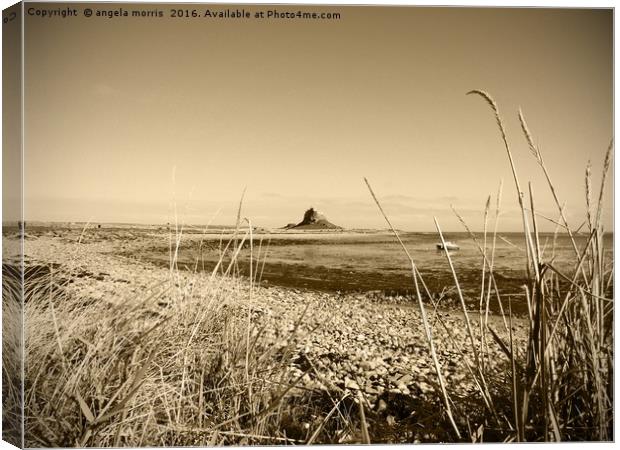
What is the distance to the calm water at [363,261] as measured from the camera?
2.73 meters

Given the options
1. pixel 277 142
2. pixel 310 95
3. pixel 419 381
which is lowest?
pixel 419 381

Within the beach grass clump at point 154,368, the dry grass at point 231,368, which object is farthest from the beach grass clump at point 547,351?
the beach grass clump at point 154,368

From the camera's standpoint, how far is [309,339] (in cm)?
278

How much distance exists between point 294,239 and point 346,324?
0.40m

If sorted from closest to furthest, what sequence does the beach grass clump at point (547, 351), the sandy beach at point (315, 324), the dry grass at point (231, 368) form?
the beach grass clump at point (547, 351) < the dry grass at point (231, 368) < the sandy beach at point (315, 324)

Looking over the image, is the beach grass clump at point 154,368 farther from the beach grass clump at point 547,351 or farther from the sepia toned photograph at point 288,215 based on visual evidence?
the beach grass clump at point 547,351

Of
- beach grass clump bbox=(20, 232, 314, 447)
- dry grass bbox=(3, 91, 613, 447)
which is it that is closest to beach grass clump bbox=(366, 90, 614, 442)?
dry grass bbox=(3, 91, 613, 447)

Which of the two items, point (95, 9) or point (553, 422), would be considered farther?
point (95, 9)

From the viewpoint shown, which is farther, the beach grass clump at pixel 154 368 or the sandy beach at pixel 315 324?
the sandy beach at pixel 315 324

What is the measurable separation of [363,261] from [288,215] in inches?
13.8

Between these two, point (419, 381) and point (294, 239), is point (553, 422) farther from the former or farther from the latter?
point (294, 239)

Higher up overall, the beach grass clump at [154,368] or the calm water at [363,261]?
the calm water at [363,261]

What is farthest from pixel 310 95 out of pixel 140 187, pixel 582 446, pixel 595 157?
pixel 582 446

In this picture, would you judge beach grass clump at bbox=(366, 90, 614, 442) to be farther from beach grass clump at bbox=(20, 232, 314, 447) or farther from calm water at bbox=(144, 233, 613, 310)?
beach grass clump at bbox=(20, 232, 314, 447)
